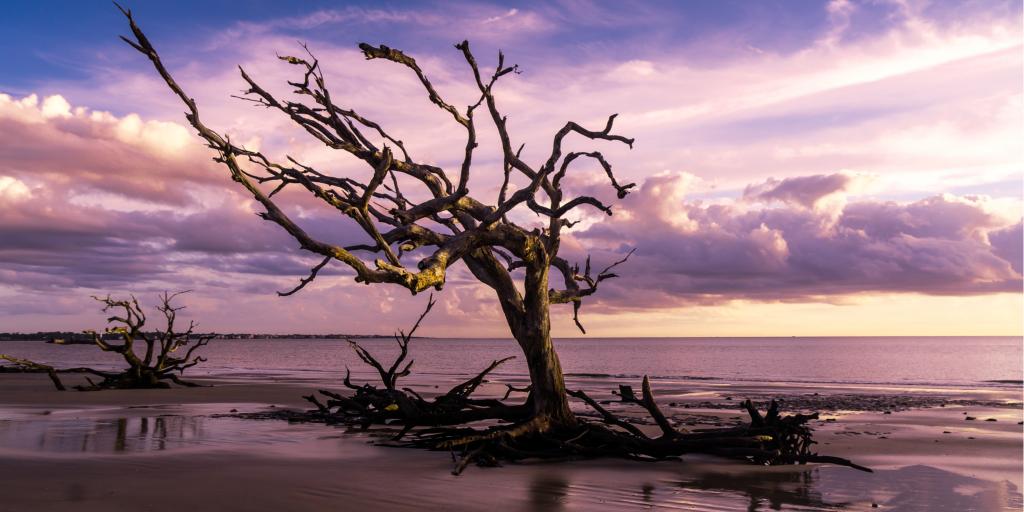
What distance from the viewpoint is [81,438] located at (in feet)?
46.4

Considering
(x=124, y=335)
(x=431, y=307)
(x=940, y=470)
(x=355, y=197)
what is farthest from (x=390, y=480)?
(x=124, y=335)

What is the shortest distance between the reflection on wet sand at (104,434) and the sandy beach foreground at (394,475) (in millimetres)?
36

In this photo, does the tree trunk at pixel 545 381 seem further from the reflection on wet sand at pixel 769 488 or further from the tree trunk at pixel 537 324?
the reflection on wet sand at pixel 769 488

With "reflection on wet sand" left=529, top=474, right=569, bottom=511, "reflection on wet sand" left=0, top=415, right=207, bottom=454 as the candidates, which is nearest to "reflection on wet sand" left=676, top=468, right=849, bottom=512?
"reflection on wet sand" left=529, top=474, right=569, bottom=511

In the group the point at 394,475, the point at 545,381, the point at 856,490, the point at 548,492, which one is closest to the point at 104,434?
the point at 394,475

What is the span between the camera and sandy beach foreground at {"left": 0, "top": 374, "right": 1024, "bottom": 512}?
9023 mm

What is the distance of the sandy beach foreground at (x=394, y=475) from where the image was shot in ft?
29.6

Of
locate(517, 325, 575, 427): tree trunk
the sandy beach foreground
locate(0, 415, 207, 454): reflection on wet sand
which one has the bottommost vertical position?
locate(0, 415, 207, 454): reflection on wet sand

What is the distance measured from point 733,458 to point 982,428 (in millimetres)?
10654

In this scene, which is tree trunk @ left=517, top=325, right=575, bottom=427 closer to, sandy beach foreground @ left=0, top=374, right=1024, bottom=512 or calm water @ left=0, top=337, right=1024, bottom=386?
sandy beach foreground @ left=0, top=374, right=1024, bottom=512

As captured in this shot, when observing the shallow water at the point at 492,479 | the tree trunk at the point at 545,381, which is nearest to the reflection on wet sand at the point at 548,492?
the shallow water at the point at 492,479

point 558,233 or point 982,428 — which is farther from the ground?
point 558,233

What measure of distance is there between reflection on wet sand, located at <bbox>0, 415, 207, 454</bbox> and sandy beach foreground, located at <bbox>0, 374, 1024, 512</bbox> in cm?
4

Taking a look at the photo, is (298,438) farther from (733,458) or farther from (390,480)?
(733,458)
